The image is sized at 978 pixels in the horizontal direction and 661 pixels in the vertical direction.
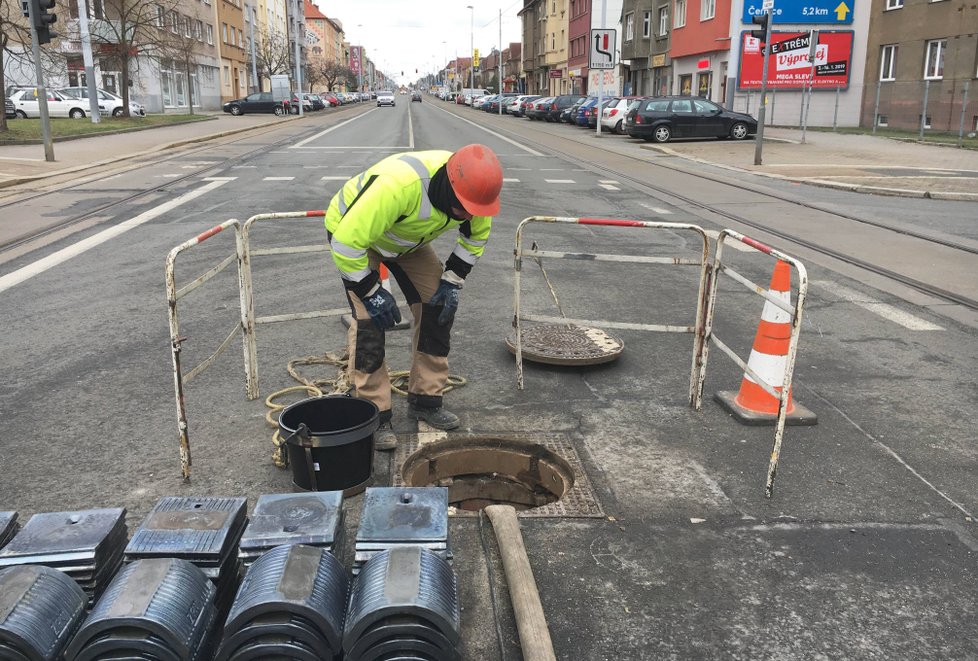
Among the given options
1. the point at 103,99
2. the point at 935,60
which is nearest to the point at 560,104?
the point at 935,60

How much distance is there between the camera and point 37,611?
240 cm

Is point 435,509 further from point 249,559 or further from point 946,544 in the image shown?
point 946,544

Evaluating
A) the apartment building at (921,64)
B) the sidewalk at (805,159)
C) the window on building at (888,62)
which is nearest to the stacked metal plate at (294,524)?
the sidewalk at (805,159)

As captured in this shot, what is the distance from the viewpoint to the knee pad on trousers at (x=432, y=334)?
4676 millimetres

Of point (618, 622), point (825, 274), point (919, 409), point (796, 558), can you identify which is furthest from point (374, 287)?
point (825, 274)

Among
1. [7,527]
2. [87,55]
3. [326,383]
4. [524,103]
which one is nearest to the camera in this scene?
[7,527]

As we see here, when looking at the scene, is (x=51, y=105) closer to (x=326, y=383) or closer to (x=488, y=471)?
(x=326, y=383)

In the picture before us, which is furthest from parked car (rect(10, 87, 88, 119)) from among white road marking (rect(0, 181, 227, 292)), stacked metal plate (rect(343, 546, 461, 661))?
stacked metal plate (rect(343, 546, 461, 661))

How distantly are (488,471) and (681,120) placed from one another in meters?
26.2

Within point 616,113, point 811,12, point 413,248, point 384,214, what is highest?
point 811,12

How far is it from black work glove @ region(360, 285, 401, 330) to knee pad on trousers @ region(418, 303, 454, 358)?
0.47 metres

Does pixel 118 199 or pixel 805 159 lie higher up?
pixel 805 159

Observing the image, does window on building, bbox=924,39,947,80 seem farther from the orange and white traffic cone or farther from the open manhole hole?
the open manhole hole

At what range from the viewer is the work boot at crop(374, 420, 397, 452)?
4.38 metres
